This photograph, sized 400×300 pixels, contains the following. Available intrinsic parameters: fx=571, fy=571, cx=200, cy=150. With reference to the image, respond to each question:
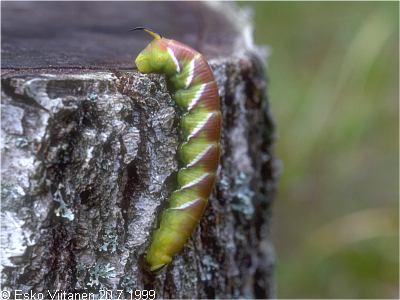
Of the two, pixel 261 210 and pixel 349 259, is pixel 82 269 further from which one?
pixel 349 259

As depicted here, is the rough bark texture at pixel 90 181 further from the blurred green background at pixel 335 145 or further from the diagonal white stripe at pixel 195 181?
the blurred green background at pixel 335 145

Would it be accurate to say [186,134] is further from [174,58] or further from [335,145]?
[335,145]

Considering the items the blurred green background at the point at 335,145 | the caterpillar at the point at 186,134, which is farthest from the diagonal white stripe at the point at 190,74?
the blurred green background at the point at 335,145

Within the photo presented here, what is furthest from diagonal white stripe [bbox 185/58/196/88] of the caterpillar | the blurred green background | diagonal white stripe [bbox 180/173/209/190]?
the blurred green background

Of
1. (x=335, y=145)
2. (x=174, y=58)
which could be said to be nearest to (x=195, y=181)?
(x=174, y=58)

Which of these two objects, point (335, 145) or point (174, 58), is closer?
point (174, 58)

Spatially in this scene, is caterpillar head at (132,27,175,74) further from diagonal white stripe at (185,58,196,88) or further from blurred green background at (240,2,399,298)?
blurred green background at (240,2,399,298)
